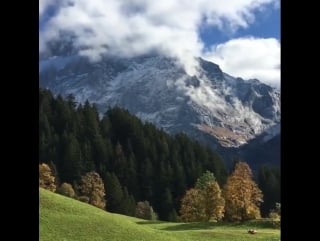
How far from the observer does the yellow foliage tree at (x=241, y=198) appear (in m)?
91.0

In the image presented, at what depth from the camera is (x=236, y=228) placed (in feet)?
239

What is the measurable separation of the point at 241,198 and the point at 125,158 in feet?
309

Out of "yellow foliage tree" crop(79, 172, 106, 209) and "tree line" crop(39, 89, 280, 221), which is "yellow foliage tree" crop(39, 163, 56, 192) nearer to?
"yellow foliage tree" crop(79, 172, 106, 209)

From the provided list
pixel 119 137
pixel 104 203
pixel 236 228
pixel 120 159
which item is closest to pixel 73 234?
pixel 236 228

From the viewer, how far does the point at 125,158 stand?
183125mm

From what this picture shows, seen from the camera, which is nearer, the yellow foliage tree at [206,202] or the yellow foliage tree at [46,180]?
the yellow foliage tree at [206,202]

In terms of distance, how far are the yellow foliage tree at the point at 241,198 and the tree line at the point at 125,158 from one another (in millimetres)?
53405

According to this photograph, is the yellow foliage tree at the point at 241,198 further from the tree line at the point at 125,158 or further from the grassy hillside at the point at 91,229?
the tree line at the point at 125,158

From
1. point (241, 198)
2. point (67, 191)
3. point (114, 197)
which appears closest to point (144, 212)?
point (114, 197)

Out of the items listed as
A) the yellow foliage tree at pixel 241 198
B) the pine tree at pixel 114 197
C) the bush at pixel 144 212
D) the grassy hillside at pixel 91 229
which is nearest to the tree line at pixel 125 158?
the pine tree at pixel 114 197

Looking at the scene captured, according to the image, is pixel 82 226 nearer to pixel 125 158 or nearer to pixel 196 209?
pixel 196 209
